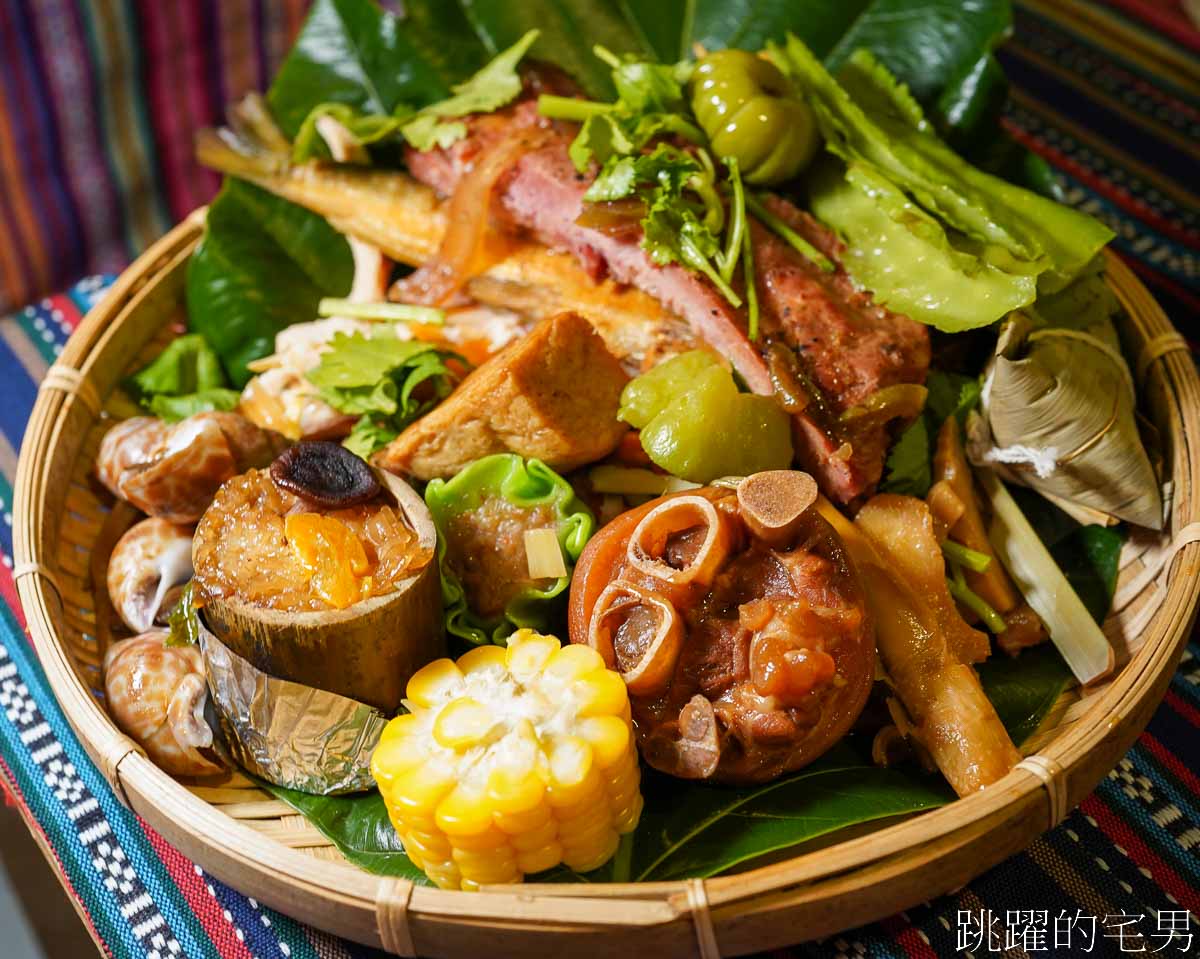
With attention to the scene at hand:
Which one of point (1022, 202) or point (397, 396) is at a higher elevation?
point (1022, 202)

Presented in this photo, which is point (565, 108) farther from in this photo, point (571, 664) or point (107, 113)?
point (107, 113)

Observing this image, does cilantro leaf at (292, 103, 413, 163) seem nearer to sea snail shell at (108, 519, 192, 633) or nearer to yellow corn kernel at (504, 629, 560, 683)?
sea snail shell at (108, 519, 192, 633)

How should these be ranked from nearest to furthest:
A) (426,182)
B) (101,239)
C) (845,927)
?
(845,927) < (426,182) < (101,239)

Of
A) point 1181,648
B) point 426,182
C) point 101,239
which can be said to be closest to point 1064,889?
point 1181,648

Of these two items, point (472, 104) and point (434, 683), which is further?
point (472, 104)

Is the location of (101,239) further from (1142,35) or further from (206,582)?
(1142,35)

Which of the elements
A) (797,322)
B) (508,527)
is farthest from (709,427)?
(508,527)
